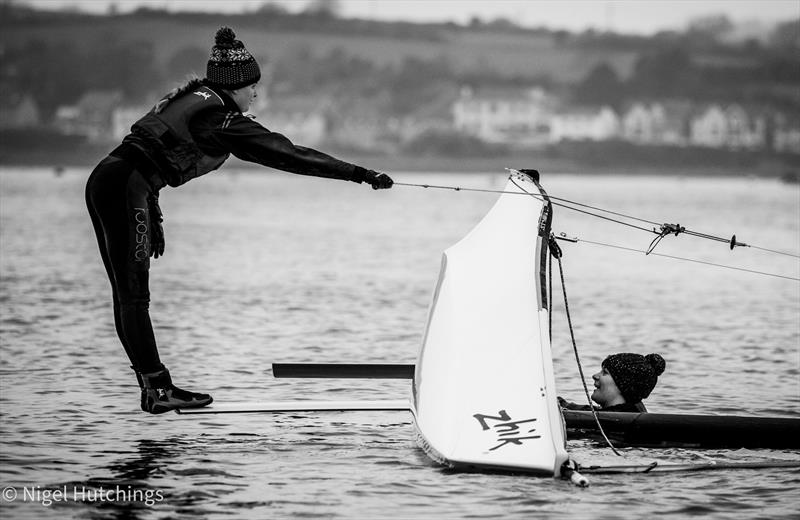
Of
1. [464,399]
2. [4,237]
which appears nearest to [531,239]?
[464,399]

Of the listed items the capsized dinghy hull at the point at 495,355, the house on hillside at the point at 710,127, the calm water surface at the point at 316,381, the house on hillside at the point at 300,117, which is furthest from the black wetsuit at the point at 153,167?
the house on hillside at the point at 710,127

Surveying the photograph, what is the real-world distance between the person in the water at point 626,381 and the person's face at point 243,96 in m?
3.13

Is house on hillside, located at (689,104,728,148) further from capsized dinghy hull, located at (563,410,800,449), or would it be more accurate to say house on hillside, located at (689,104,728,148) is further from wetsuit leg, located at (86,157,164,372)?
wetsuit leg, located at (86,157,164,372)

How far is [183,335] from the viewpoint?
58.1ft

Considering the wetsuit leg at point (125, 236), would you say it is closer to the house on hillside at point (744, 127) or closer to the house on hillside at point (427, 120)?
the house on hillside at point (427, 120)

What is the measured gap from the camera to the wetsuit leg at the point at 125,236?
344 inches

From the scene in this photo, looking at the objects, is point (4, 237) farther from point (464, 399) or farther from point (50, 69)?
point (50, 69)

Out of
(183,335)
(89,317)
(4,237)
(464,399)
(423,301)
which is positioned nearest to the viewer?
(464,399)

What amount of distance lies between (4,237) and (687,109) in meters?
167

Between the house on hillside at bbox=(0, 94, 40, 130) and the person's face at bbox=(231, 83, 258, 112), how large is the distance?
16734 centimetres

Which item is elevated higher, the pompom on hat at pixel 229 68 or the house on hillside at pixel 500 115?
the house on hillside at pixel 500 115

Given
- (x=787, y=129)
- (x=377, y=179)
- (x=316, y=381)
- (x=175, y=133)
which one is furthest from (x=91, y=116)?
(x=377, y=179)

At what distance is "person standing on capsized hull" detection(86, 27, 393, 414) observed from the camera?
28.5 ft

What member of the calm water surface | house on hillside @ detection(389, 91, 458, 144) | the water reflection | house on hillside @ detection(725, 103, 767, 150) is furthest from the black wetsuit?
house on hillside @ detection(725, 103, 767, 150)
